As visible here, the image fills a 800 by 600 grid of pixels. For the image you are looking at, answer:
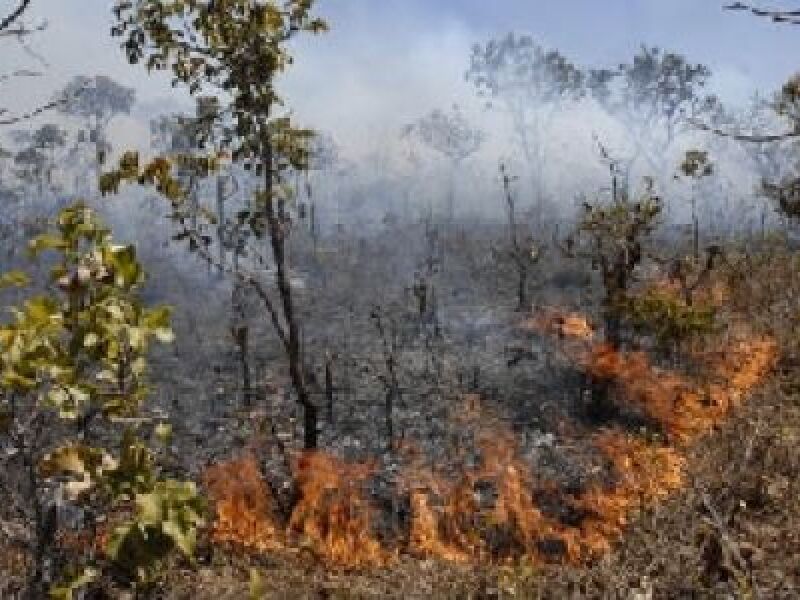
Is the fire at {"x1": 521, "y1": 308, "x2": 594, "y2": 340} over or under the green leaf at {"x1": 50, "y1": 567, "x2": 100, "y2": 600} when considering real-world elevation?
under

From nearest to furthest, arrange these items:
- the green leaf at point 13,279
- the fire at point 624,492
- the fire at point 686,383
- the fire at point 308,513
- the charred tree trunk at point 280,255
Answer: the green leaf at point 13,279 → the fire at point 624,492 → the fire at point 308,513 → the charred tree trunk at point 280,255 → the fire at point 686,383

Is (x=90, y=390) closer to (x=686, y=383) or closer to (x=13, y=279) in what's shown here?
(x=13, y=279)

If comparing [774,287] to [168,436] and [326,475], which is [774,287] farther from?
[168,436]

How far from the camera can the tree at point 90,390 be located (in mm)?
2225

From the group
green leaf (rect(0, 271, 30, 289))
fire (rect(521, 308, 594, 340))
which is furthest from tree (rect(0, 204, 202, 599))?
fire (rect(521, 308, 594, 340))

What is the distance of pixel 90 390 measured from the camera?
256 centimetres

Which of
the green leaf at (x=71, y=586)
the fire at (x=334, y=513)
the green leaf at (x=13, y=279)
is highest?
the green leaf at (x=13, y=279)

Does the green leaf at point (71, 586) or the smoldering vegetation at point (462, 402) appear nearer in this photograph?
the green leaf at point (71, 586)

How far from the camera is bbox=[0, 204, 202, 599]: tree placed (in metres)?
2.22

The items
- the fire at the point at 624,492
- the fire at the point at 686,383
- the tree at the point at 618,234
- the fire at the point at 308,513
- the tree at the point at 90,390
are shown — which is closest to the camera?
the tree at the point at 90,390

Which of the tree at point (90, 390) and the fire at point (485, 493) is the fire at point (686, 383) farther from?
the tree at point (90, 390)

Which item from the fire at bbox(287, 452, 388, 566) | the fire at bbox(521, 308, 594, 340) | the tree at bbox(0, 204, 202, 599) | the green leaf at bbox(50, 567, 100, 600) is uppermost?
the tree at bbox(0, 204, 202, 599)

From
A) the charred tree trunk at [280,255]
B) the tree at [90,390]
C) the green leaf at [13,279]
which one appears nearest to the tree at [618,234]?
the charred tree trunk at [280,255]

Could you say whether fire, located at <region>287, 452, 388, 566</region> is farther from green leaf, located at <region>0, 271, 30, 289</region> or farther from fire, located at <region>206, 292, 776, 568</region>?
green leaf, located at <region>0, 271, 30, 289</region>
